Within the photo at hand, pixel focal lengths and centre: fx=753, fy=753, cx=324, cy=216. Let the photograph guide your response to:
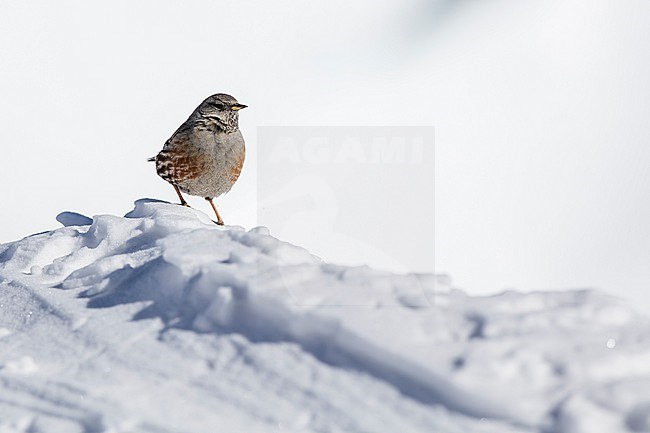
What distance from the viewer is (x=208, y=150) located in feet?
19.3

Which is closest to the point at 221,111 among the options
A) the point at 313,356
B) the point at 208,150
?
the point at 208,150

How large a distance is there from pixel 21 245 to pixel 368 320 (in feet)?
9.40

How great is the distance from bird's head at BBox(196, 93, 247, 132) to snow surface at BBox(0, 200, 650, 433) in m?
2.55

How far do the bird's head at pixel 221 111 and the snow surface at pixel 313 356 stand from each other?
Result: 8.38 ft

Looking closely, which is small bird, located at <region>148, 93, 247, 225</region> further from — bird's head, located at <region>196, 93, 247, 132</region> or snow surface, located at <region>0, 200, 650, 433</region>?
snow surface, located at <region>0, 200, 650, 433</region>

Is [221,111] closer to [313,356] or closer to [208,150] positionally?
[208,150]

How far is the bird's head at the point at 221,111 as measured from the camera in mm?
5945

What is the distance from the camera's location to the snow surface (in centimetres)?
252

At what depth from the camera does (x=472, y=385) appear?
2.51 metres

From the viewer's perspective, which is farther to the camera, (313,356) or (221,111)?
(221,111)

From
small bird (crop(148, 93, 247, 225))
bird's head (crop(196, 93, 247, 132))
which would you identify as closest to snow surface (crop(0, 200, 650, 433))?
small bird (crop(148, 93, 247, 225))

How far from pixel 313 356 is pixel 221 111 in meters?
3.53

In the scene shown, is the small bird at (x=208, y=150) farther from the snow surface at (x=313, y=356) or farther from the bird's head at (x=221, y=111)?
the snow surface at (x=313, y=356)

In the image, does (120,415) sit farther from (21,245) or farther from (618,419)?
(21,245)
